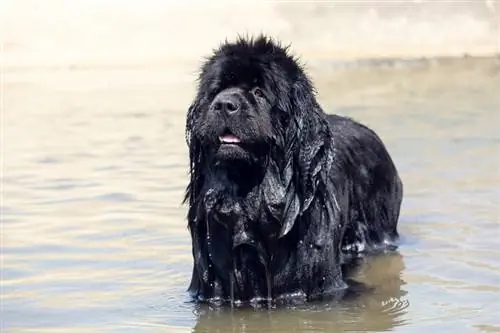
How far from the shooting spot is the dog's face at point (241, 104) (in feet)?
18.7

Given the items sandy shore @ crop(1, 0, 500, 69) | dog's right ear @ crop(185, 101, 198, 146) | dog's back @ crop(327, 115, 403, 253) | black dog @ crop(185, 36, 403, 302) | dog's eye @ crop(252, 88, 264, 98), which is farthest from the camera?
sandy shore @ crop(1, 0, 500, 69)

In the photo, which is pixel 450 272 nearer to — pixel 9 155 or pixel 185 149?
pixel 185 149

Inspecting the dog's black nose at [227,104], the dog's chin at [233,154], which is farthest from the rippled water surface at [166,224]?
the dog's black nose at [227,104]

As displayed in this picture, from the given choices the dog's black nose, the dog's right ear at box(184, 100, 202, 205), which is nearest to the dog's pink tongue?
the dog's black nose

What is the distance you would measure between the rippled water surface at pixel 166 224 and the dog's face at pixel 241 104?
1.00 metres

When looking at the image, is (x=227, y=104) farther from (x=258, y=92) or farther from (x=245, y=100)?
(x=258, y=92)

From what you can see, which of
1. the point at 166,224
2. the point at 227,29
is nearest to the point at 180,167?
the point at 166,224

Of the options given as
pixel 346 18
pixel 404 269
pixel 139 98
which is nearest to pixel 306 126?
pixel 404 269

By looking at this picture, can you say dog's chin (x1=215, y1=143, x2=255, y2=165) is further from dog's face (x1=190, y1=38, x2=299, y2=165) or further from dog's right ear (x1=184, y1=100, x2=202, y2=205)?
dog's right ear (x1=184, y1=100, x2=202, y2=205)

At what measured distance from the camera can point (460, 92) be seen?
16906 millimetres

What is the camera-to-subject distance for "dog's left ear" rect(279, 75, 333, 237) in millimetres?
5977

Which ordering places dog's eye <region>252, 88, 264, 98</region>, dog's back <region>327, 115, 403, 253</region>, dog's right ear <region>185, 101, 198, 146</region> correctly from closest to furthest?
1. dog's eye <region>252, 88, 264, 98</region>
2. dog's right ear <region>185, 101, 198, 146</region>
3. dog's back <region>327, 115, 403, 253</region>

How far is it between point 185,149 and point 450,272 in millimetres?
5739

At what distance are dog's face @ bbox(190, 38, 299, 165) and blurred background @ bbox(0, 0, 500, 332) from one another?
100 cm
